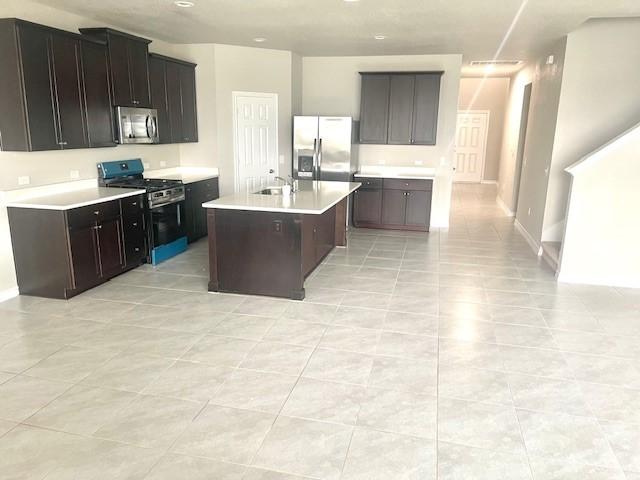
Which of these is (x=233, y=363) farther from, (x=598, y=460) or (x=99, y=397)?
(x=598, y=460)

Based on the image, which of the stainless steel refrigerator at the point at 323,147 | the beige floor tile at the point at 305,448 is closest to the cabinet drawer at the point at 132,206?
the stainless steel refrigerator at the point at 323,147

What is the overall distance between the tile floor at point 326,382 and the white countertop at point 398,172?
270 centimetres

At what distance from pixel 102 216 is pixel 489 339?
378 cm

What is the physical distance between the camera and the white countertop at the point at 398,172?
24.1 feet

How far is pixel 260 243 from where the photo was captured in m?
4.45

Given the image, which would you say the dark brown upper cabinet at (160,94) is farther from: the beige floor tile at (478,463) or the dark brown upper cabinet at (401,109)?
the beige floor tile at (478,463)

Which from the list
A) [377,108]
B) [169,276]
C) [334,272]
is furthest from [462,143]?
[169,276]

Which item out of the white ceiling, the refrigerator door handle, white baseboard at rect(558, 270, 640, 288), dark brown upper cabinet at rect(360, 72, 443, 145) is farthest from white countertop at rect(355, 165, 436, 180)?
white baseboard at rect(558, 270, 640, 288)

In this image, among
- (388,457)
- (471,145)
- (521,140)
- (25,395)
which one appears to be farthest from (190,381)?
(471,145)

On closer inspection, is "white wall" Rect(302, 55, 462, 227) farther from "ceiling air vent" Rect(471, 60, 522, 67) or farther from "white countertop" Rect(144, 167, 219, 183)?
Result: "white countertop" Rect(144, 167, 219, 183)

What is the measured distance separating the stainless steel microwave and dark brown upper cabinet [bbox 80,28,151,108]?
0.08m

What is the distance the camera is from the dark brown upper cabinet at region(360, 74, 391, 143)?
7277 millimetres

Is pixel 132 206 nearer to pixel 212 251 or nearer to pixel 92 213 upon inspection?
pixel 92 213

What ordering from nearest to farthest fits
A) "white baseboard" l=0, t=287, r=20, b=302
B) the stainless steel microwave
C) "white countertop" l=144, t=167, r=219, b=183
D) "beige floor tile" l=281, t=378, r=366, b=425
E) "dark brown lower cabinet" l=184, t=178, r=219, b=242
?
"beige floor tile" l=281, t=378, r=366, b=425
"white baseboard" l=0, t=287, r=20, b=302
the stainless steel microwave
"dark brown lower cabinet" l=184, t=178, r=219, b=242
"white countertop" l=144, t=167, r=219, b=183
